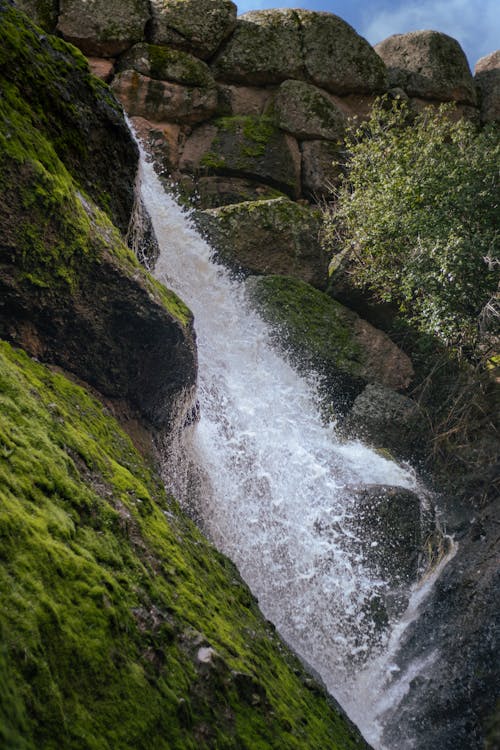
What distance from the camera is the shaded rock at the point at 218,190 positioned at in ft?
60.8

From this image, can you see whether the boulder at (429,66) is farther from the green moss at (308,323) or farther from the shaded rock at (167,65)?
the green moss at (308,323)

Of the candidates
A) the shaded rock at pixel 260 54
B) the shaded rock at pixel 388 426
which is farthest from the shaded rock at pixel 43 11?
the shaded rock at pixel 388 426

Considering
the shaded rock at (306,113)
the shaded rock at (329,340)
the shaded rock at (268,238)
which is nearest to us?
the shaded rock at (329,340)

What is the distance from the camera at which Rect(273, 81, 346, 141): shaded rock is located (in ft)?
66.9

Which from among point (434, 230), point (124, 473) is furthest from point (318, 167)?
point (124, 473)

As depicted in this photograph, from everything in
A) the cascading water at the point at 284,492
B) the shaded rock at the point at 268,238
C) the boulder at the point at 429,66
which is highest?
the boulder at the point at 429,66

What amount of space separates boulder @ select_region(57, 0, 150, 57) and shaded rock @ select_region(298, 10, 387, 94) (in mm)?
5974

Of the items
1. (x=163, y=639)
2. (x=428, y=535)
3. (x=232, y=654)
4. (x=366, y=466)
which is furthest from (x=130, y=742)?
(x=366, y=466)

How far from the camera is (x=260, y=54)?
21.3m

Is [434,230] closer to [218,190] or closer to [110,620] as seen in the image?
[218,190]

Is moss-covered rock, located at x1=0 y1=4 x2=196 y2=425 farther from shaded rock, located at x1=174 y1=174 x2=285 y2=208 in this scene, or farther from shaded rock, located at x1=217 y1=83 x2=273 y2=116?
shaded rock, located at x1=217 y1=83 x2=273 y2=116

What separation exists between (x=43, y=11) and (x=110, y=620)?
21.1m

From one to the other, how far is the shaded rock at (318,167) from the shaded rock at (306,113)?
0.32m

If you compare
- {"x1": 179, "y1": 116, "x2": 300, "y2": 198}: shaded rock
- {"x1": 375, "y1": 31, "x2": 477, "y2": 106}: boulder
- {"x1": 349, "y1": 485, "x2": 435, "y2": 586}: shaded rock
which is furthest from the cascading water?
{"x1": 375, "y1": 31, "x2": 477, "y2": 106}: boulder
